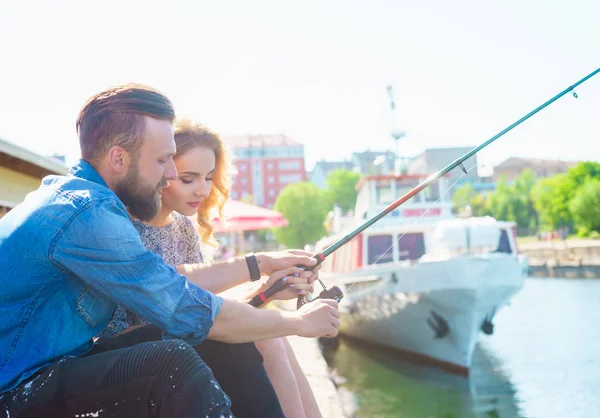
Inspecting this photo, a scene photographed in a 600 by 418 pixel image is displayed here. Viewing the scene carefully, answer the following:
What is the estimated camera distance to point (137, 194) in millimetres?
1670

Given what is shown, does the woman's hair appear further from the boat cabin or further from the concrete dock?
the boat cabin

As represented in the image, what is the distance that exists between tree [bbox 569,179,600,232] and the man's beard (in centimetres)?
5266

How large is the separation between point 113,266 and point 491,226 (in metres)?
8.93

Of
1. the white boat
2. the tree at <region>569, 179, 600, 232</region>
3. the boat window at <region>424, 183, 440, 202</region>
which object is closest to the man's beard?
the white boat

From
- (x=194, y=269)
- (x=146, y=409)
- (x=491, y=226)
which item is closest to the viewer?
(x=146, y=409)

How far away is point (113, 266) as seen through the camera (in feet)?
4.65

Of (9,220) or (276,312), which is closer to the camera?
(9,220)

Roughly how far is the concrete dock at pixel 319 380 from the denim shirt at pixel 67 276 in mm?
2527

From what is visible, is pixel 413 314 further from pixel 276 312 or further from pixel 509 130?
pixel 276 312

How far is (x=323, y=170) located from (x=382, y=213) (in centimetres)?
8805

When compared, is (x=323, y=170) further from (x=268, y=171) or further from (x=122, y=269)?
(x=122, y=269)

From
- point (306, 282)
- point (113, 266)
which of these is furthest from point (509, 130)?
point (113, 266)

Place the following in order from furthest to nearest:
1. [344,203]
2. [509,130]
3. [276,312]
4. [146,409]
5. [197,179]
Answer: [344,203] → [509,130] → [197,179] → [276,312] → [146,409]

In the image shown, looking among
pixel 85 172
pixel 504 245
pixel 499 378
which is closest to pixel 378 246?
pixel 504 245
